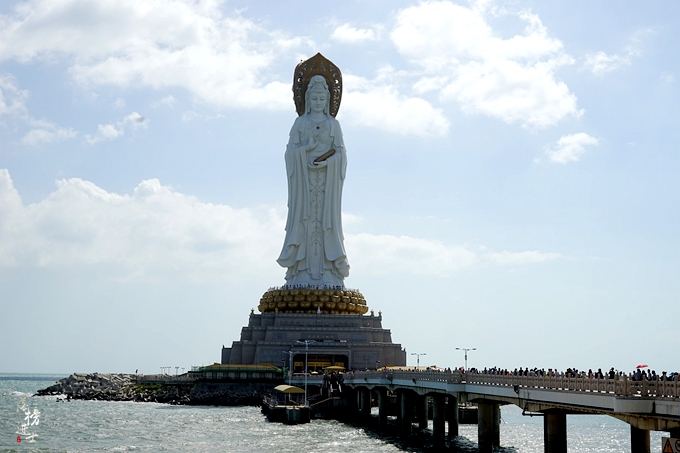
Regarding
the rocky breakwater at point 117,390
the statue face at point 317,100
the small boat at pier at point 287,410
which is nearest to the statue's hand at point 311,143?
the statue face at point 317,100

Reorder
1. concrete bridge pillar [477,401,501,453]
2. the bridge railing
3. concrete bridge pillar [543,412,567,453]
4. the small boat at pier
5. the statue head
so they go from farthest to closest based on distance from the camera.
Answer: the statue head < the small boat at pier < concrete bridge pillar [477,401,501,453] < concrete bridge pillar [543,412,567,453] < the bridge railing

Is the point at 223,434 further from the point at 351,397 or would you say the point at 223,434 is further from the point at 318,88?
the point at 318,88

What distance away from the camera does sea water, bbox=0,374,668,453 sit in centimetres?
3234

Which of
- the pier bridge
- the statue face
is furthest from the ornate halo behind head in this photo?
the pier bridge

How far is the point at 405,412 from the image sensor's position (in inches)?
1547

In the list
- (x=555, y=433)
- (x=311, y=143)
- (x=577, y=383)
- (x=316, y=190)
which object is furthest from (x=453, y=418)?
(x=311, y=143)

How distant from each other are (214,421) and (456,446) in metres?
12.9

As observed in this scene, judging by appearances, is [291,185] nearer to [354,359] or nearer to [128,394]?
[354,359]

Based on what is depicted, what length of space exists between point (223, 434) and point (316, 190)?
1137 inches

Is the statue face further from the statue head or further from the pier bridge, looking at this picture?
the pier bridge

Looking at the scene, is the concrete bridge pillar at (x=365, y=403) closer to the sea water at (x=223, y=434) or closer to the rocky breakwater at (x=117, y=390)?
the sea water at (x=223, y=434)

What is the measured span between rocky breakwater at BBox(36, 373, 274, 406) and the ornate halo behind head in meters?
21.2

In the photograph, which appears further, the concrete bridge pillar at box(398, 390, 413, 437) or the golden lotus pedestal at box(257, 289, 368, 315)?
the golden lotus pedestal at box(257, 289, 368, 315)

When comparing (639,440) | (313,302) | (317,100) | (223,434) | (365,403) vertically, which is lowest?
(223,434)
